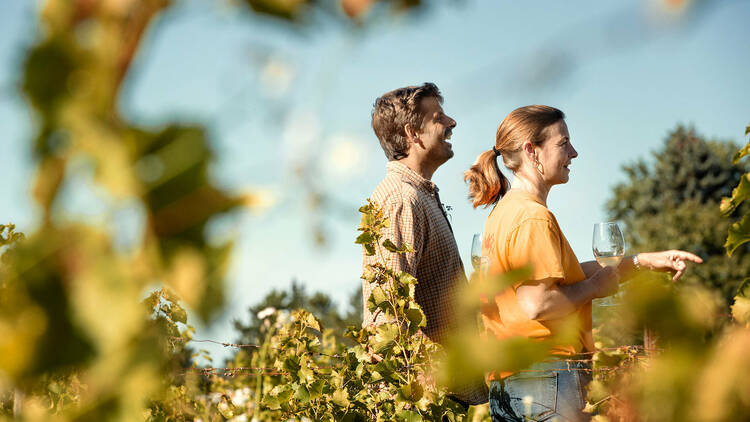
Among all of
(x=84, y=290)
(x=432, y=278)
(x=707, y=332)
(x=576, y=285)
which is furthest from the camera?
(x=432, y=278)

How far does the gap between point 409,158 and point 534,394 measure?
5.04 ft

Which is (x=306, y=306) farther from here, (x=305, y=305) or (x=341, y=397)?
(x=341, y=397)

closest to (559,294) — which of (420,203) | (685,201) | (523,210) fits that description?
(523,210)

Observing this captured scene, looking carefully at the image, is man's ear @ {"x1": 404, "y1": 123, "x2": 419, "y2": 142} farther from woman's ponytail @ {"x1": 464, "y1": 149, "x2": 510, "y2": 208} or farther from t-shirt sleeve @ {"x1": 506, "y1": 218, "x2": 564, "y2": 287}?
t-shirt sleeve @ {"x1": 506, "y1": 218, "x2": 564, "y2": 287}

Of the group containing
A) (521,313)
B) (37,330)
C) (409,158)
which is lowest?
(37,330)

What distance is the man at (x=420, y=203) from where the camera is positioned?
2.99 metres

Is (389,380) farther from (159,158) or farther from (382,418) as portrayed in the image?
(159,158)

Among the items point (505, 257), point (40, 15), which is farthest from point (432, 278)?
point (40, 15)

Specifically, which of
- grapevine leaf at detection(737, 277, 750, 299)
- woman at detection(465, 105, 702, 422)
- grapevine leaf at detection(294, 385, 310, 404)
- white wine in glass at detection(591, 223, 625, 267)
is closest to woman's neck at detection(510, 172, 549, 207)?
woman at detection(465, 105, 702, 422)

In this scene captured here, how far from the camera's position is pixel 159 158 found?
15.4 inches

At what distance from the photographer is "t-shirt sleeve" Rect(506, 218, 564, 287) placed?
236cm

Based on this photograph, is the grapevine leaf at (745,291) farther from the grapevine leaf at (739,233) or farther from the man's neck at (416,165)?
the man's neck at (416,165)

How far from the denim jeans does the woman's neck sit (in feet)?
2.57

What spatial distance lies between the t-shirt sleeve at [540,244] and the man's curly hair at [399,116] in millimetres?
1198
